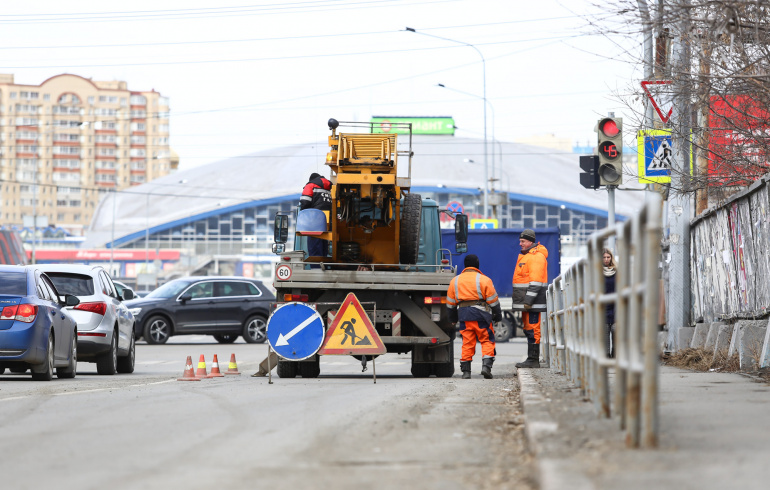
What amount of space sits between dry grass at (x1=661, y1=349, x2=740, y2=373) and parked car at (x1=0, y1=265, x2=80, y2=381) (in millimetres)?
7892

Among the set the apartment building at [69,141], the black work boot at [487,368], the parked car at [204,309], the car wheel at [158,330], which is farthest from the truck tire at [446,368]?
the apartment building at [69,141]

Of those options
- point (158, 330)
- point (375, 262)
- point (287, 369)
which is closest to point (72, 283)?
point (287, 369)

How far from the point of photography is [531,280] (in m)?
15.3

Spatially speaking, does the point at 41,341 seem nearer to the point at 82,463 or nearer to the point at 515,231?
the point at 82,463

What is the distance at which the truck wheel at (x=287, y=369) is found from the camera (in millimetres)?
15129

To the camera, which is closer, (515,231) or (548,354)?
(548,354)

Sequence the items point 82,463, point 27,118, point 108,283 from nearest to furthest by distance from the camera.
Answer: point 82,463 → point 108,283 → point 27,118

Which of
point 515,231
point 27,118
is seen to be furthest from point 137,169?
point 515,231

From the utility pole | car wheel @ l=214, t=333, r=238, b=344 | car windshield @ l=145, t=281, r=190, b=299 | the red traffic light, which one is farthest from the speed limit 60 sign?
car wheel @ l=214, t=333, r=238, b=344

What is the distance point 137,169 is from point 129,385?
184272mm

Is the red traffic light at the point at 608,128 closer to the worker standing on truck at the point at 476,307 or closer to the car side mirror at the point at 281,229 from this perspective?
the worker standing on truck at the point at 476,307

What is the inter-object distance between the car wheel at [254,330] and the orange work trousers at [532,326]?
14290 millimetres

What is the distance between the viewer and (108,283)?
17703mm

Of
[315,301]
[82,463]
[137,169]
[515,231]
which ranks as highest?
[137,169]
